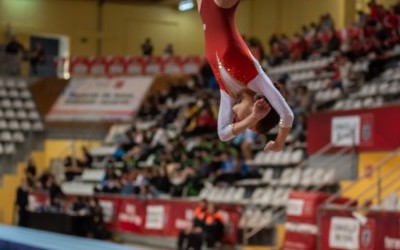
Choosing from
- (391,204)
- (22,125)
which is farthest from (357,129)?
(22,125)

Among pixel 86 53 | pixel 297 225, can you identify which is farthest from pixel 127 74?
pixel 297 225

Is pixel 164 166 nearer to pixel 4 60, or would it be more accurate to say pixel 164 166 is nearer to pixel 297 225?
pixel 297 225

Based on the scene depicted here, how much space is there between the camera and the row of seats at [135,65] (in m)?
24.9

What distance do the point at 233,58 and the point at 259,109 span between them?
1.32 feet

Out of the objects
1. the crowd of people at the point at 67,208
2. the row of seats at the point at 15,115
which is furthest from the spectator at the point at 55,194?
the row of seats at the point at 15,115

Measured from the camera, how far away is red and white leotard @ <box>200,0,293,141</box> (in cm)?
511

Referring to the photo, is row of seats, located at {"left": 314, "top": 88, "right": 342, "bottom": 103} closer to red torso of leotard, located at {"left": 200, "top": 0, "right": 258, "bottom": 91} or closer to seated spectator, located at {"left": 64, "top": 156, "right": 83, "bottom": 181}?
seated spectator, located at {"left": 64, "top": 156, "right": 83, "bottom": 181}

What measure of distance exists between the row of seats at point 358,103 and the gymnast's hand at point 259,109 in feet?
29.7

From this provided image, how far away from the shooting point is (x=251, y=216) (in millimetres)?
14062

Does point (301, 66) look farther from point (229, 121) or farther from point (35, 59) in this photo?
point (229, 121)

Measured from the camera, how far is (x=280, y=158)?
15.4 meters

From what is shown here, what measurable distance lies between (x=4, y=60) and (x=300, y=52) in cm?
1023

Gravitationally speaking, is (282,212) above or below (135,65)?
below

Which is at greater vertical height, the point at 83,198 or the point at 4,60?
the point at 4,60
